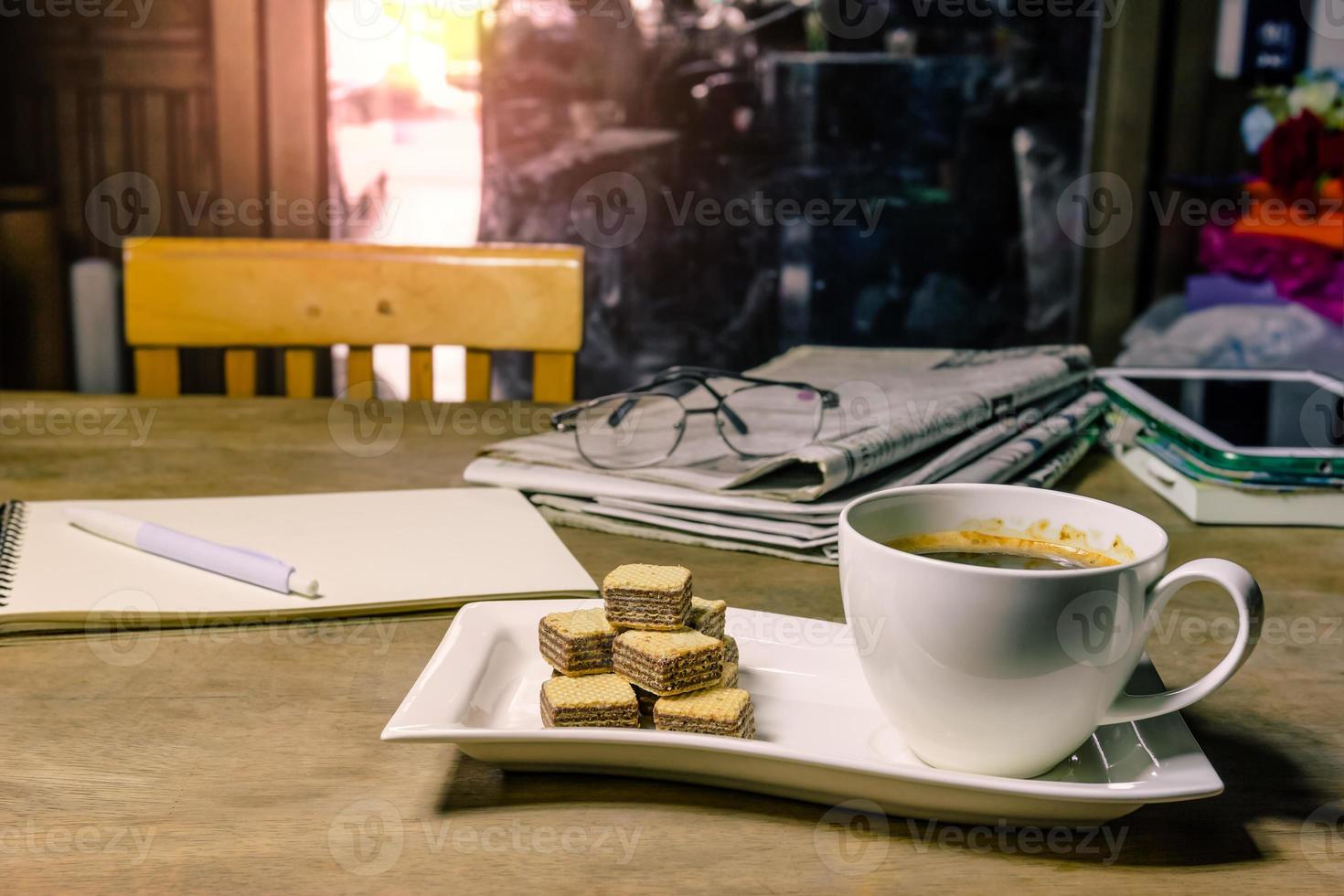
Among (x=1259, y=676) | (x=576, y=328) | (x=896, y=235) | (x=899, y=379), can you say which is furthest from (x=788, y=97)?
(x=1259, y=676)

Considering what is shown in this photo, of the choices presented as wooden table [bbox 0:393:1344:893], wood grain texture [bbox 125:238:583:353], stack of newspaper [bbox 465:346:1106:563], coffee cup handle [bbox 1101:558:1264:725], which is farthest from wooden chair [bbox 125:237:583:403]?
coffee cup handle [bbox 1101:558:1264:725]

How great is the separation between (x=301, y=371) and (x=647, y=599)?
0.93 meters

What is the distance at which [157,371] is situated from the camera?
128 centimetres

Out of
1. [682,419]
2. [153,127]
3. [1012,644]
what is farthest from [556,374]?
[153,127]

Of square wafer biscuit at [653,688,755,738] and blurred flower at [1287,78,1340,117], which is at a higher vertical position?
blurred flower at [1287,78,1340,117]

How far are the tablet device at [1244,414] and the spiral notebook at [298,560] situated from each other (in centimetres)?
42

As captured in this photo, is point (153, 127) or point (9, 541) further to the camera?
point (153, 127)

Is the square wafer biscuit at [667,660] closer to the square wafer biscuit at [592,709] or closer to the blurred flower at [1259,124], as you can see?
the square wafer biscuit at [592,709]

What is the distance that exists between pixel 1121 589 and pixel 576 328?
917 mm

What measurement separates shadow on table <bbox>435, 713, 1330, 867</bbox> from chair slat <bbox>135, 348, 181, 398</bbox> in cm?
96

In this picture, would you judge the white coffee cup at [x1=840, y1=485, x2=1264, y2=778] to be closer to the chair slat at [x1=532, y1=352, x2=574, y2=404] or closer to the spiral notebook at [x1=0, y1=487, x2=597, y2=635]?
the spiral notebook at [x1=0, y1=487, x2=597, y2=635]

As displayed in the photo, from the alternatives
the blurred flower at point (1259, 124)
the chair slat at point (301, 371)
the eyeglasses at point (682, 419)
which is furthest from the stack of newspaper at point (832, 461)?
the blurred flower at point (1259, 124)

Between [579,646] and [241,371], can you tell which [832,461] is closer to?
[579,646]

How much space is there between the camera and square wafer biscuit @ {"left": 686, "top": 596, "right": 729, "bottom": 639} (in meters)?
0.50
